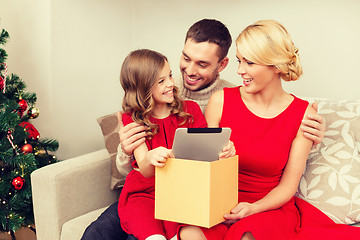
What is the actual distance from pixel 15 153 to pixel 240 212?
1328 millimetres

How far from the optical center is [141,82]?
63.0 inches

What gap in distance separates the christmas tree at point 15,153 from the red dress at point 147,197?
726 mm

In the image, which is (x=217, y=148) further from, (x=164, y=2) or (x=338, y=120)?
(x=164, y=2)

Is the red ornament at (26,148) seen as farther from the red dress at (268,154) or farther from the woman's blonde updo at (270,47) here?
the woman's blonde updo at (270,47)

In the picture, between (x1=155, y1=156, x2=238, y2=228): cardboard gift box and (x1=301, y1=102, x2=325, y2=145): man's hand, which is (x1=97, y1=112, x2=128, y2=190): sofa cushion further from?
(x1=301, y1=102, x2=325, y2=145): man's hand

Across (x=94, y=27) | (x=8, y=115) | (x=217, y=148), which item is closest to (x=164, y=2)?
(x=94, y=27)

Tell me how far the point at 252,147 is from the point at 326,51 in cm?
103

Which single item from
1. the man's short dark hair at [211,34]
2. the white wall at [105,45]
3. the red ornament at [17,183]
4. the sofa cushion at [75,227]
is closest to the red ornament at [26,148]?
the red ornament at [17,183]

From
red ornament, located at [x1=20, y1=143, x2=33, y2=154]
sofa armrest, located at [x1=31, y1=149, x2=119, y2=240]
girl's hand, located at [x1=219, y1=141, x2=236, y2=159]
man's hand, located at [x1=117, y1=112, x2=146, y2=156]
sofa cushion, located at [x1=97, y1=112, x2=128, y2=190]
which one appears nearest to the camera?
girl's hand, located at [x1=219, y1=141, x2=236, y2=159]

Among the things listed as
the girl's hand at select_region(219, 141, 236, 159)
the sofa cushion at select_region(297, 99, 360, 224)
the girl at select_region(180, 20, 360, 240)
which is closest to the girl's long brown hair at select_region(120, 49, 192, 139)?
the girl at select_region(180, 20, 360, 240)

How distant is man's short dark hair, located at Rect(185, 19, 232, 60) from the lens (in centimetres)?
183

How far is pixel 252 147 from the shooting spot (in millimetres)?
1575

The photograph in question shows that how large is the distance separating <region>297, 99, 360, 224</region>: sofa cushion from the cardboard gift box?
532 mm

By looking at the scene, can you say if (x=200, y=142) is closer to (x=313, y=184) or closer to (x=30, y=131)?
(x=313, y=184)
